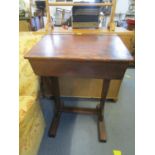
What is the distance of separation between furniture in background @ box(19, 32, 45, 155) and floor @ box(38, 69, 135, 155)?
0.67ft

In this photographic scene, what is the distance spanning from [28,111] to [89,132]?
782 mm

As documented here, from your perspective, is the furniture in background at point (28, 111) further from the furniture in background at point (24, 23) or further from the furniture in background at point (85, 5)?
the furniture in background at point (24, 23)

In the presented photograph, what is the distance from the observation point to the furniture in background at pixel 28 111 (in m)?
1.03

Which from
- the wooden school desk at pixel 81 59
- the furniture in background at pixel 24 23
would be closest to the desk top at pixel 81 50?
the wooden school desk at pixel 81 59

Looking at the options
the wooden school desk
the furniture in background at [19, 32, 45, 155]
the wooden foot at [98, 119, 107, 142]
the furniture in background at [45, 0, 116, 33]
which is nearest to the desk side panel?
the wooden school desk

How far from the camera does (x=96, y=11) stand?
1.75 metres

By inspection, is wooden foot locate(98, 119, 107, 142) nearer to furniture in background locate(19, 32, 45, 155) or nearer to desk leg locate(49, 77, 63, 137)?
desk leg locate(49, 77, 63, 137)

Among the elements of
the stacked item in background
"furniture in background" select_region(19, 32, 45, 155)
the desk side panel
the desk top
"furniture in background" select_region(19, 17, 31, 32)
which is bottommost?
"furniture in background" select_region(19, 32, 45, 155)

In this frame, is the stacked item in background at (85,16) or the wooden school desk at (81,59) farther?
the stacked item in background at (85,16)

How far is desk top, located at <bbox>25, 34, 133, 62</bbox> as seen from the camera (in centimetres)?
95

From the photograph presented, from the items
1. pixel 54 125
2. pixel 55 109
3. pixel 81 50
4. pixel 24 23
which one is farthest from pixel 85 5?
pixel 24 23

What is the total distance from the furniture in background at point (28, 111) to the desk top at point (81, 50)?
36 centimetres
